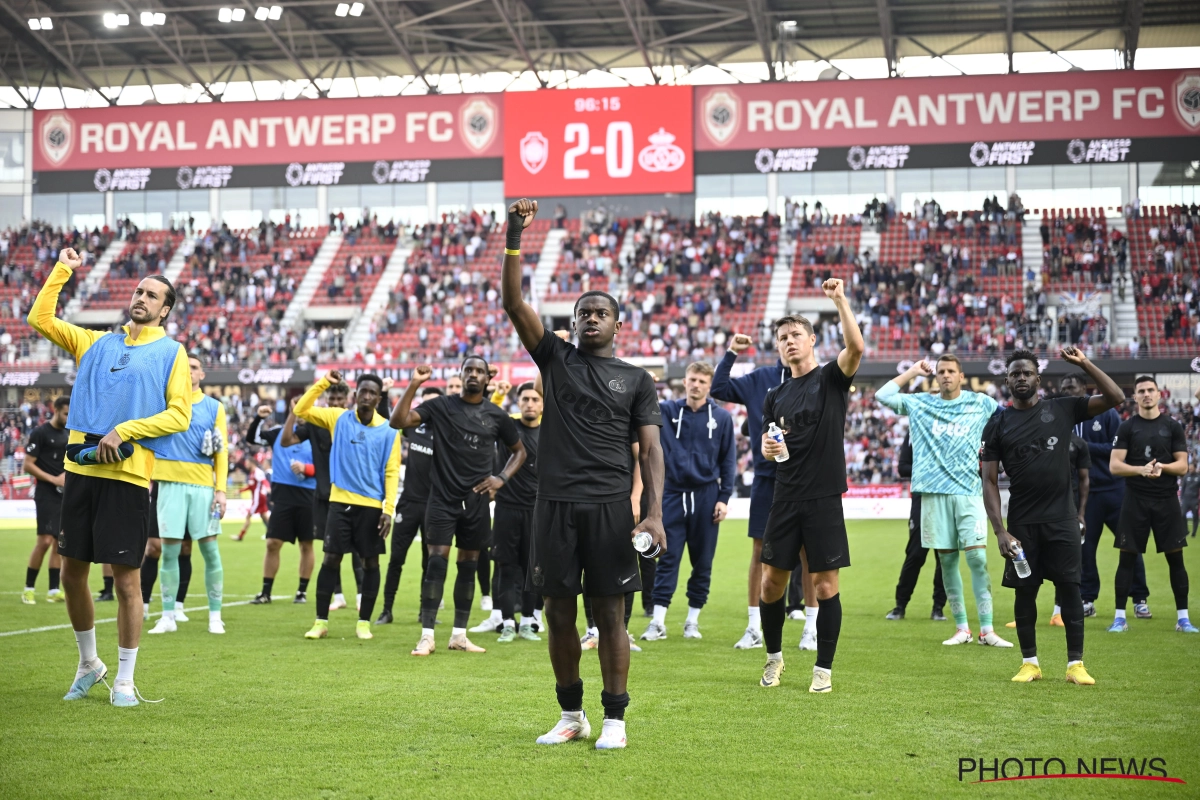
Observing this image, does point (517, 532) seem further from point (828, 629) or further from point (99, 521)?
point (99, 521)

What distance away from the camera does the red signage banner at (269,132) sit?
41219 mm

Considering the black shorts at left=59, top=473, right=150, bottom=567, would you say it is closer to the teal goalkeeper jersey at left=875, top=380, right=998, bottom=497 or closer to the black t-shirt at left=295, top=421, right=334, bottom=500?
the black t-shirt at left=295, top=421, right=334, bottom=500

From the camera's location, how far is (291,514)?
12828mm

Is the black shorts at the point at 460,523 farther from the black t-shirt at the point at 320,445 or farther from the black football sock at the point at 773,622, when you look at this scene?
the black football sock at the point at 773,622

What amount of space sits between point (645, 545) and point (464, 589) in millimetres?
4536

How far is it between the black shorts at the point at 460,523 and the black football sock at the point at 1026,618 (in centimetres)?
405

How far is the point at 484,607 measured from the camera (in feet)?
41.4

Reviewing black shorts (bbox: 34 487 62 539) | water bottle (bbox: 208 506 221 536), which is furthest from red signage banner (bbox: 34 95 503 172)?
water bottle (bbox: 208 506 221 536)

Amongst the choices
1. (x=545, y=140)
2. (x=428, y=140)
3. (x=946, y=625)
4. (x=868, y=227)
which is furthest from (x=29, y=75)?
(x=946, y=625)

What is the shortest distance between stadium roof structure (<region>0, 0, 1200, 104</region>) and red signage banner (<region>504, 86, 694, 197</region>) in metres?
2.21

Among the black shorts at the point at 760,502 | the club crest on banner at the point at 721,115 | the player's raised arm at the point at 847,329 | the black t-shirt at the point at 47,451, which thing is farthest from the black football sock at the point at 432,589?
the club crest on banner at the point at 721,115

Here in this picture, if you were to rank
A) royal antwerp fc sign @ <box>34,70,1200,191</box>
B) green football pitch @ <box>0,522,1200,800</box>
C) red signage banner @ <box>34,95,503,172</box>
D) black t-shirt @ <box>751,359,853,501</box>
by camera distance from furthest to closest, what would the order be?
red signage banner @ <box>34,95,503,172</box>, royal antwerp fc sign @ <box>34,70,1200,191</box>, black t-shirt @ <box>751,359,853,501</box>, green football pitch @ <box>0,522,1200,800</box>

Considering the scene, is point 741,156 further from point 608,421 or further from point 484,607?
point 608,421

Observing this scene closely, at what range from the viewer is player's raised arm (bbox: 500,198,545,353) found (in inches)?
215
